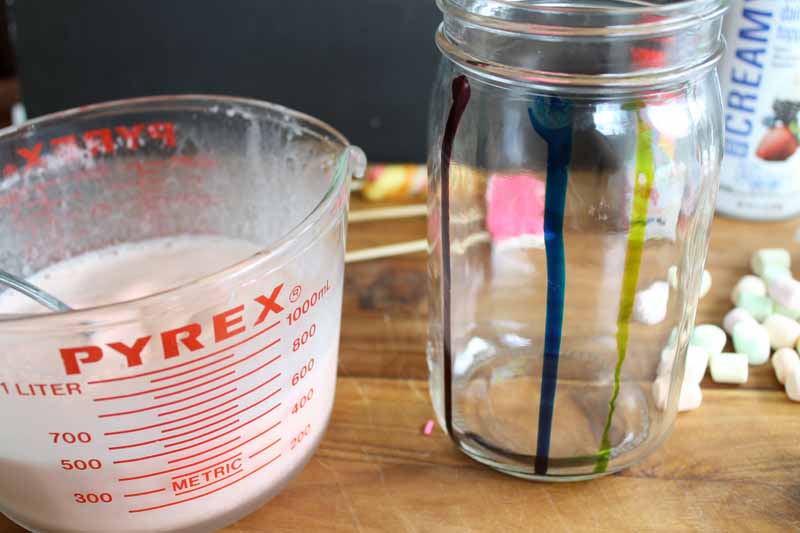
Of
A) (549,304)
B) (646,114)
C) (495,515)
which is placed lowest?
(495,515)

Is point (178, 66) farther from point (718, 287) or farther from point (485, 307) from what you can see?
point (718, 287)

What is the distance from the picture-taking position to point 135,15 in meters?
0.84

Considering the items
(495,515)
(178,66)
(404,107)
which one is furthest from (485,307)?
(178,66)

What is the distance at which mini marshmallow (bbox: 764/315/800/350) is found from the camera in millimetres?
638

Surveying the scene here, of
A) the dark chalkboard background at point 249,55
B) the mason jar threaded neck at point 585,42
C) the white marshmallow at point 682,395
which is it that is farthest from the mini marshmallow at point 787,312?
the dark chalkboard background at point 249,55

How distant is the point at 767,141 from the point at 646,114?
14.5 inches

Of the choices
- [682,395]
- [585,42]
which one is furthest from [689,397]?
[585,42]

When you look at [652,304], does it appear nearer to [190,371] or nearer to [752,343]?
[752,343]

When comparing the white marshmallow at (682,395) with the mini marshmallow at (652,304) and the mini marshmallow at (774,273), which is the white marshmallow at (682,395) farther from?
the mini marshmallow at (774,273)

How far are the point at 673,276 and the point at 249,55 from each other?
1.68 feet

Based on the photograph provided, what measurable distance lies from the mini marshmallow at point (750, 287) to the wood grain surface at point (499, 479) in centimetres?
8

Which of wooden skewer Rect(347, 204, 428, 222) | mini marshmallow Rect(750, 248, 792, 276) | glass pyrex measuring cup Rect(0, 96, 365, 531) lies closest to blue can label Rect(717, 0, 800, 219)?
mini marshmallow Rect(750, 248, 792, 276)

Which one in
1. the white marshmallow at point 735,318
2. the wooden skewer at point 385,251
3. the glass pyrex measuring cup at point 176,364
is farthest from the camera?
the wooden skewer at point 385,251

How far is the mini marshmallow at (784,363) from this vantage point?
1.99 feet
